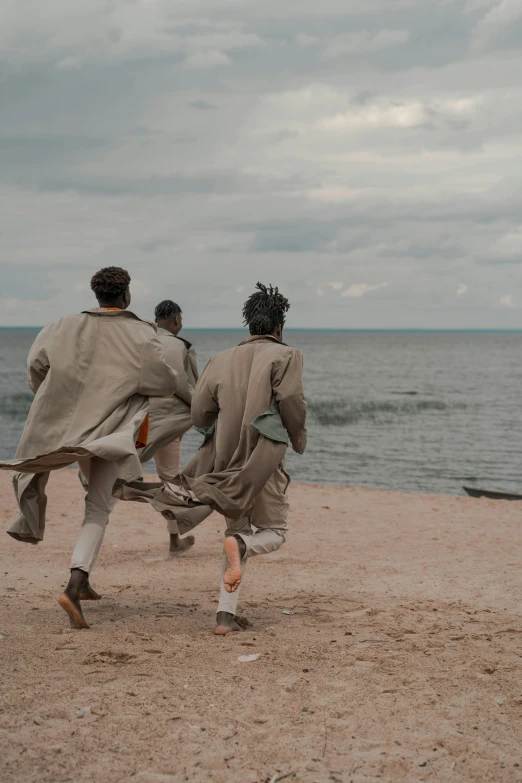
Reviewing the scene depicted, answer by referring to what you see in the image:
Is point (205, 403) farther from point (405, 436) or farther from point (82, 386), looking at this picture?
point (405, 436)

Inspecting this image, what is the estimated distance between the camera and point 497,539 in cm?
900

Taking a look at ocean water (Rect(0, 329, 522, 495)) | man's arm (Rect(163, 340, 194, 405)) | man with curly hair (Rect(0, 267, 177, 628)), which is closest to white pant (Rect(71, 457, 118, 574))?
man with curly hair (Rect(0, 267, 177, 628))

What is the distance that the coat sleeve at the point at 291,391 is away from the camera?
4941mm

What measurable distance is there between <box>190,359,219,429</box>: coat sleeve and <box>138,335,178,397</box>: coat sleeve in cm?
17

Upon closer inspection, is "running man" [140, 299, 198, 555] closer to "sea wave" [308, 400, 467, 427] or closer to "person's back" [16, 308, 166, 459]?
"person's back" [16, 308, 166, 459]

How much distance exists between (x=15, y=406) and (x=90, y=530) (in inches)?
1198

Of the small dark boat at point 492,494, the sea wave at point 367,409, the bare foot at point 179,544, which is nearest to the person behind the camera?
the bare foot at point 179,544

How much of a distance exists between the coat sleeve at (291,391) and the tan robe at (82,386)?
2.20 feet

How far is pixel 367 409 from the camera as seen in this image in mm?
35938

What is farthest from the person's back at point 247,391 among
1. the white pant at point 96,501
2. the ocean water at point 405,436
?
the ocean water at point 405,436

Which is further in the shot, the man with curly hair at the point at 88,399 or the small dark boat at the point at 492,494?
the small dark boat at the point at 492,494

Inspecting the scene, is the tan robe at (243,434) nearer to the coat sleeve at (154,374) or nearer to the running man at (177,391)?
the coat sleeve at (154,374)

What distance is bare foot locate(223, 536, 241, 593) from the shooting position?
479 cm

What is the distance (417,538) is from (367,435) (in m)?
18.1
